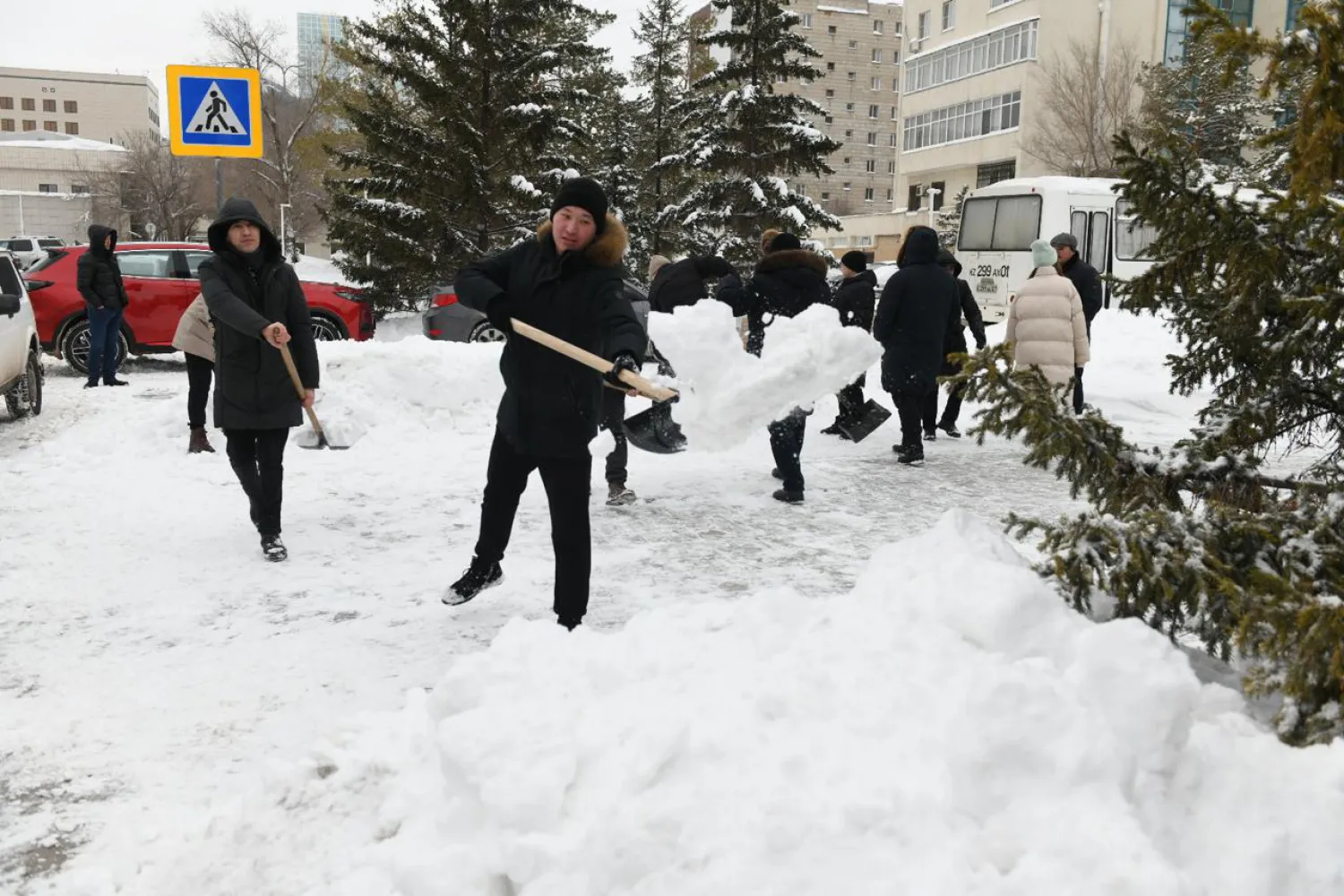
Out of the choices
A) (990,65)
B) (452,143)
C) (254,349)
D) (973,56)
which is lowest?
(254,349)

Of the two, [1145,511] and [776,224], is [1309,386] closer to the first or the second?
[1145,511]

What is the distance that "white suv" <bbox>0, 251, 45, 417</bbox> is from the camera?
32.1ft

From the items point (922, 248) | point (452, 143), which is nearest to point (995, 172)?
point (452, 143)

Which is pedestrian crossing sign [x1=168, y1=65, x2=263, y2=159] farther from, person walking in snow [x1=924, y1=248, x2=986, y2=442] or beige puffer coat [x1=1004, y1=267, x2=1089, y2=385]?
beige puffer coat [x1=1004, y1=267, x2=1089, y2=385]

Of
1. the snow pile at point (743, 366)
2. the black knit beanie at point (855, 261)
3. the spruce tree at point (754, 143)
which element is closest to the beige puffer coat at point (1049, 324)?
the black knit beanie at point (855, 261)

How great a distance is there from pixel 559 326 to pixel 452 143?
58.3 ft

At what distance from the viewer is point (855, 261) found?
32.1 feet

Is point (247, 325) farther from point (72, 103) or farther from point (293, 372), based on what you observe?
point (72, 103)

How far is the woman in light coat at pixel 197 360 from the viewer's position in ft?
27.5

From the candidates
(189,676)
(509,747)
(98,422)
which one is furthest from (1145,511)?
(98,422)

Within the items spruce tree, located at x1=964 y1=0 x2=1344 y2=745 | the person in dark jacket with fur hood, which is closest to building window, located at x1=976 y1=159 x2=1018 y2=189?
the person in dark jacket with fur hood

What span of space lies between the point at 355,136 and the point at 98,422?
27.0 m

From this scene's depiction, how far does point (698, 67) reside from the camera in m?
40.9

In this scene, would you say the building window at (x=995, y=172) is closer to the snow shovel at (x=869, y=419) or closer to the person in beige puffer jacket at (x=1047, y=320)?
the person in beige puffer jacket at (x=1047, y=320)
